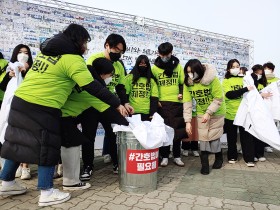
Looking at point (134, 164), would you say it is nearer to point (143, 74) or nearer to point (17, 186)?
point (17, 186)

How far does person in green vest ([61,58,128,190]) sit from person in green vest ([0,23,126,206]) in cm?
24

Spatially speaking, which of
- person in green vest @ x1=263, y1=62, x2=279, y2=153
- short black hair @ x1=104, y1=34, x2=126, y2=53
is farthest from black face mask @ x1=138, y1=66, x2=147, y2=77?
person in green vest @ x1=263, y1=62, x2=279, y2=153

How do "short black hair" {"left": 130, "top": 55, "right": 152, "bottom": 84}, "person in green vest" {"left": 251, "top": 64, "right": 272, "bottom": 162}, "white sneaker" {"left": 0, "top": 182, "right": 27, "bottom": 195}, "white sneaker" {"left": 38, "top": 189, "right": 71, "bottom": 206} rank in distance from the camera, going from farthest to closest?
"person in green vest" {"left": 251, "top": 64, "right": 272, "bottom": 162} < "short black hair" {"left": 130, "top": 55, "right": 152, "bottom": 84} < "white sneaker" {"left": 0, "top": 182, "right": 27, "bottom": 195} < "white sneaker" {"left": 38, "top": 189, "right": 71, "bottom": 206}

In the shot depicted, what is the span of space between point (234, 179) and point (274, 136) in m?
1.15

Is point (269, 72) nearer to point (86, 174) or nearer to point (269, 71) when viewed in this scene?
point (269, 71)

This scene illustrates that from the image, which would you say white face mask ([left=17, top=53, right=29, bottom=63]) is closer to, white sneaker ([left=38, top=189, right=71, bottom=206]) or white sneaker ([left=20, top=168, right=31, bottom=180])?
white sneaker ([left=20, top=168, right=31, bottom=180])

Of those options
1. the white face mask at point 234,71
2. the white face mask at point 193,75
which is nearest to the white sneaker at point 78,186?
the white face mask at point 193,75

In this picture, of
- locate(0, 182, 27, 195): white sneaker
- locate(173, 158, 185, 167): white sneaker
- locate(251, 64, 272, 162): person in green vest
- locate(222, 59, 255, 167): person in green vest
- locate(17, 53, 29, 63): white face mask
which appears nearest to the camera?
→ locate(0, 182, 27, 195): white sneaker

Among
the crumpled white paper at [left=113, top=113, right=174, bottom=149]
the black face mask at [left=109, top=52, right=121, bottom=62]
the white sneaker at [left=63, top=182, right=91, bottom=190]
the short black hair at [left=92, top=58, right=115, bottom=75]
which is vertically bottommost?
the white sneaker at [left=63, top=182, right=91, bottom=190]

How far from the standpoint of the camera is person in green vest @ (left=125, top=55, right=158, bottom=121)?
4176mm

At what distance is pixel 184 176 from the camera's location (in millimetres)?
3885

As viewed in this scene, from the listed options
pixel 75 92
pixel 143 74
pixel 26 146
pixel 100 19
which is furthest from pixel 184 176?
pixel 100 19

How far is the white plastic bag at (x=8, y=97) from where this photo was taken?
338 cm

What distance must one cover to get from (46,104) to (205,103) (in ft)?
7.56
